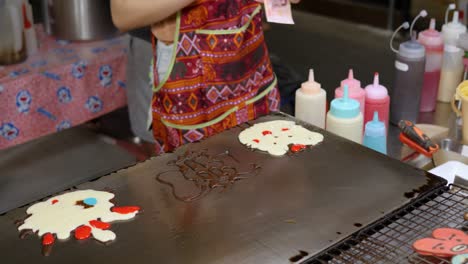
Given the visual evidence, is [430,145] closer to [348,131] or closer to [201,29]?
[348,131]

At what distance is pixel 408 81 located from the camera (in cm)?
174

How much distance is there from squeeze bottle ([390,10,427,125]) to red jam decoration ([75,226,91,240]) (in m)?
1.03

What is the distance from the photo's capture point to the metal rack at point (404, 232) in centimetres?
97

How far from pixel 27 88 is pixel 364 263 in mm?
1969

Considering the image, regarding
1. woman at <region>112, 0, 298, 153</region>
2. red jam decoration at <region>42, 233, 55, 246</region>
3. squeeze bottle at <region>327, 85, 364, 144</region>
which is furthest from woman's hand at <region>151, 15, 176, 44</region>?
red jam decoration at <region>42, 233, 55, 246</region>

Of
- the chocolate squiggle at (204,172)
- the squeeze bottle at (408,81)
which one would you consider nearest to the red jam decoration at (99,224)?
the chocolate squiggle at (204,172)

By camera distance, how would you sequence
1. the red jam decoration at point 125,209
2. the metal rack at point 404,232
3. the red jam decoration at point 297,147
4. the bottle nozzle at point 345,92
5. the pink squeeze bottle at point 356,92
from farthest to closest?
1. the pink squeeze bottle at point 356,92
2. the bottle nozzle at point 345,92
3. the red jam decoration at point 297,147
4. the red jam decoration at point 125,209
5. the metal rack at point 404,232

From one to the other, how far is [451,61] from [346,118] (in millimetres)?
566

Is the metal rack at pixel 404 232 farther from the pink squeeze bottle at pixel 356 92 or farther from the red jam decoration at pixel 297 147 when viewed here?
the pink squeeze bottle at pixel 356 92

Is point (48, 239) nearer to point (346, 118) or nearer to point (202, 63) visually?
point (346, 118)

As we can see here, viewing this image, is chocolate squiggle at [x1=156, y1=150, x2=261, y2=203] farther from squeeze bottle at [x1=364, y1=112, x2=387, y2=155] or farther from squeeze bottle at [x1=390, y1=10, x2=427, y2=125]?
squeeze bottle at [x1=390, y1=10, x2=427, y2=125]

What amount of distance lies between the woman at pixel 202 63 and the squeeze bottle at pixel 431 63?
0.47m

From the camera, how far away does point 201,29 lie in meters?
1.76

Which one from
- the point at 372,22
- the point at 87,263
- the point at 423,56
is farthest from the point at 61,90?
the point at 372,22
